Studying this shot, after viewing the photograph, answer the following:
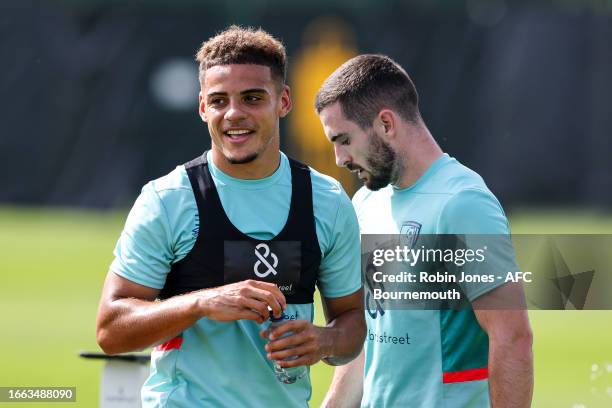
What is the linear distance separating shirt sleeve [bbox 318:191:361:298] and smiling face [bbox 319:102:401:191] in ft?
1.98

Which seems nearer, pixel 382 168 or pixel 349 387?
pixel 382 168

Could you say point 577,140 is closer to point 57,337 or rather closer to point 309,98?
point 309,98

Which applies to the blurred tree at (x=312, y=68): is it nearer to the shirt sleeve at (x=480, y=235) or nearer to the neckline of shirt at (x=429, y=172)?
the neckline of shirt at (x=429, y=172)

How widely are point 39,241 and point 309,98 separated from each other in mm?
5403

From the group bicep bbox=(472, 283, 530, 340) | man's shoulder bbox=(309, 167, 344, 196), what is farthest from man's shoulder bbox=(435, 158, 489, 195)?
man's shoulder bbox=(309, 167, 344, 196)

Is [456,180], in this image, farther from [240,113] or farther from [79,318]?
[79,318]

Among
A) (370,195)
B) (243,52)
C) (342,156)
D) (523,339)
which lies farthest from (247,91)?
(523,339)

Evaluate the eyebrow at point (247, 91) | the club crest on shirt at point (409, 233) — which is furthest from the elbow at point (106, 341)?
the club crest on shirt at point (409, 233)

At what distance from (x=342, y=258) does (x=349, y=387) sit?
0.94 meters

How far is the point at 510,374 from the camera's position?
4.45 m

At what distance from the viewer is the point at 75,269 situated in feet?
55.5

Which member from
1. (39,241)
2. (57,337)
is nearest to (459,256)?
(57,337)

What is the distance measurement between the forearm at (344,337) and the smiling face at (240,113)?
610 millimetres

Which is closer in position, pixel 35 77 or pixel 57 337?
pixel 57 337
